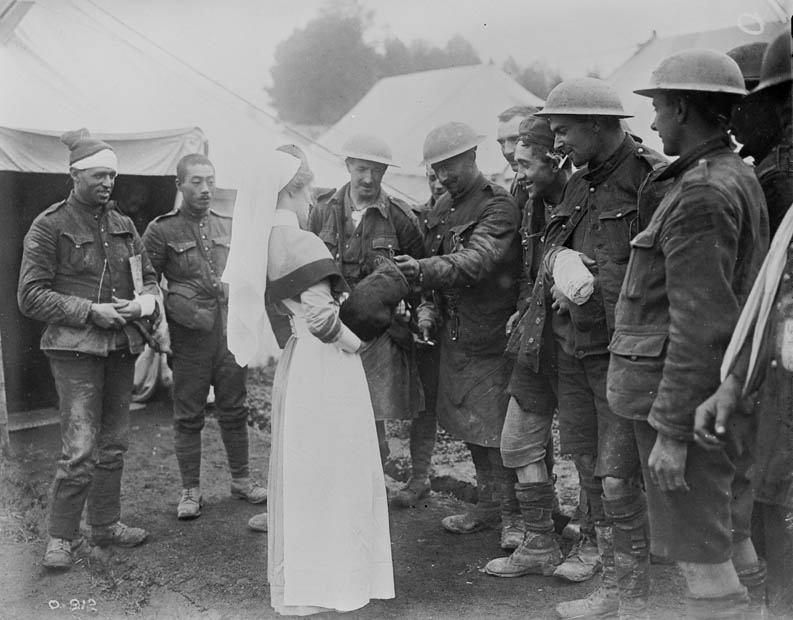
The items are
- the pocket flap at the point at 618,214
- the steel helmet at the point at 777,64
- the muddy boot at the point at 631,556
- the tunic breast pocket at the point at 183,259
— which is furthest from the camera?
the tunic breast pocket at the point at 183,259

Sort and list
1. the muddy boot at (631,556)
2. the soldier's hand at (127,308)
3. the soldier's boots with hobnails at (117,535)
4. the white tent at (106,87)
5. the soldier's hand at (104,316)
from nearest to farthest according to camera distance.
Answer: the muddy boot at (631,556) → the soldier's hand at (104,316) → the soldier's hand at (127,308) → the soldier's boots with hobnails at (117,535) → the white tent at (106,87)

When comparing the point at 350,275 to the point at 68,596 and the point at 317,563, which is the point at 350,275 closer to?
the point at 317,563

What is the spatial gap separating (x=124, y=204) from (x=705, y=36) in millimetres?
4701

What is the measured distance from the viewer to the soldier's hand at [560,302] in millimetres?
3312

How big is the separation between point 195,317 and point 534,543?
7.99ft

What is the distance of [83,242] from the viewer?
405 centimetres

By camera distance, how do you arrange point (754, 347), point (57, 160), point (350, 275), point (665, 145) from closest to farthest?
point (754, 347) < point (665, 145) < point (350, 275) < point (57, 160)

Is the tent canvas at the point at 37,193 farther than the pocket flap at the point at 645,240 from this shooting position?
Yes

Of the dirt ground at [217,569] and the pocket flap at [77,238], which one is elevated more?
the pocket flap at [77,238]

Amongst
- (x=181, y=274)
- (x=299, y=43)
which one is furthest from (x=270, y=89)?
(x=181, y=274)

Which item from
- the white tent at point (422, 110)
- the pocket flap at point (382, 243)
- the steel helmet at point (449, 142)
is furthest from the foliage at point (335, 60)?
the pocket flap at point (382, 243)

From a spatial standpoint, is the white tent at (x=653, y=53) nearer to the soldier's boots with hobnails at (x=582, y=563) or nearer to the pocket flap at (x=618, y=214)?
the pocket flap at (x=618, y=214)

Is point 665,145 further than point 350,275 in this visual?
No

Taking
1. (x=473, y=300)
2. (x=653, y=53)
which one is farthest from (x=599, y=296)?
(x=653, y=53)
